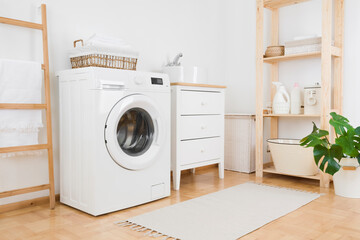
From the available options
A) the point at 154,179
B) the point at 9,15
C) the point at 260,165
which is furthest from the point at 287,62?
the point at 9,15

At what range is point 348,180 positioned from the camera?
7.27 feet

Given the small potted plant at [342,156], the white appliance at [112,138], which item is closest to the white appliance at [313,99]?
the small potted plant at [342,156]

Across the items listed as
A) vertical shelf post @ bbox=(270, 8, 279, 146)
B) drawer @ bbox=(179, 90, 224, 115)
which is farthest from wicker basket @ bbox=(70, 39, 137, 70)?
vertical shelf post @ bbox=(270, 8, 279, 146)

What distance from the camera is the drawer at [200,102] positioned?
2456 millimetres

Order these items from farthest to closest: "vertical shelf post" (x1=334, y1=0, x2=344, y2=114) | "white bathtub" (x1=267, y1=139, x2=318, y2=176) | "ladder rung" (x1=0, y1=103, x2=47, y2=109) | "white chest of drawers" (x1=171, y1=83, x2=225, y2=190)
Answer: "vertical shelf post" (x1=334, y1=0, x2=344, y2=114), "white bathtub" (x1=267, y1=139, x2=318, y2=176), "white chest of drawers" (x1=171, y1=83, x2=225, y2=190), "ladder rung" (x1=0, y1=103, x2=47, y2=109)

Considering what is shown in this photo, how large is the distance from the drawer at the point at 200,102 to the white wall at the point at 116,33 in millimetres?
533

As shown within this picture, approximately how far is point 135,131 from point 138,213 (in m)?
0.53

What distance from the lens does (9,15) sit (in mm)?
1951

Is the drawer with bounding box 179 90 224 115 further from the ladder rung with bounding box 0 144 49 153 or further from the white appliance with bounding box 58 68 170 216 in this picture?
the ladder rung with bounding box 0 144 49 153

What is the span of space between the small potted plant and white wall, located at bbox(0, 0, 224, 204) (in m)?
1.48

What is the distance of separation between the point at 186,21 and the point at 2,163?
2078 millimetres

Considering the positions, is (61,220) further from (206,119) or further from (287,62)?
(287,62)

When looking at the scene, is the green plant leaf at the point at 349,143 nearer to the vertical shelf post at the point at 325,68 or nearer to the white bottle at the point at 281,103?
the vertical shelf post at the point at 325,68

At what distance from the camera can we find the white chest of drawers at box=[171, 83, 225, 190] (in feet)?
7.95
